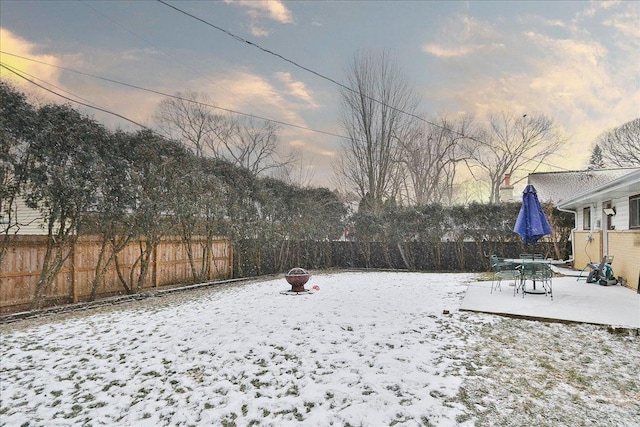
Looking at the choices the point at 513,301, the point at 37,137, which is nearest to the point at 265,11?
the point at 37,137

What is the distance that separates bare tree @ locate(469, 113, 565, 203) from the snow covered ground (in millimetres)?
20991

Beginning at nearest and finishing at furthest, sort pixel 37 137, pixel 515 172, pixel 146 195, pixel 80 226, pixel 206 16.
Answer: pixel 37 137 < pixel 80 226 < pixel 146 195 < pixel 206 16 < pixel 515 172

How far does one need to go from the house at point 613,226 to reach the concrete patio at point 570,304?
693mm

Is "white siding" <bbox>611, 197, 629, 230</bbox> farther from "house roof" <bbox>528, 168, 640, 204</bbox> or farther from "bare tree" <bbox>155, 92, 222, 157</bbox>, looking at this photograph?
"bare tree" <bbox>155, 92, 222, 157</bbox>

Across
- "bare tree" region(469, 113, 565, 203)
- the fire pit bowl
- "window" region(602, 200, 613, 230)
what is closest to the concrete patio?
"window" region(602, 200, 613, 230)

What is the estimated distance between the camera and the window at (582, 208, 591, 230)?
10445 millimetres

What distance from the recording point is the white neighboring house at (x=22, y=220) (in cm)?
582

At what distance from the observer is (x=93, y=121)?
6762 millimetres

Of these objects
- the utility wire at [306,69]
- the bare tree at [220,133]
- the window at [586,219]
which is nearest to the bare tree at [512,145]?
the utility wire at [306,69]

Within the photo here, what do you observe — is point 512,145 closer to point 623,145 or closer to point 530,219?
point 623,145

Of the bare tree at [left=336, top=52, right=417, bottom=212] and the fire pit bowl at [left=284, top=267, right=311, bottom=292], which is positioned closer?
the fire pit bowl at [left=284, top=267, right=311, bottom=292]

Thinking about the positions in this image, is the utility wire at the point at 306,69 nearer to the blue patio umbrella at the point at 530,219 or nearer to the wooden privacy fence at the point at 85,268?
the wooden privacy fence at the point at 85,268

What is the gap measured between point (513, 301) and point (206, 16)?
9.24 metres

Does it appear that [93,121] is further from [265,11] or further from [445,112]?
[445,112]
